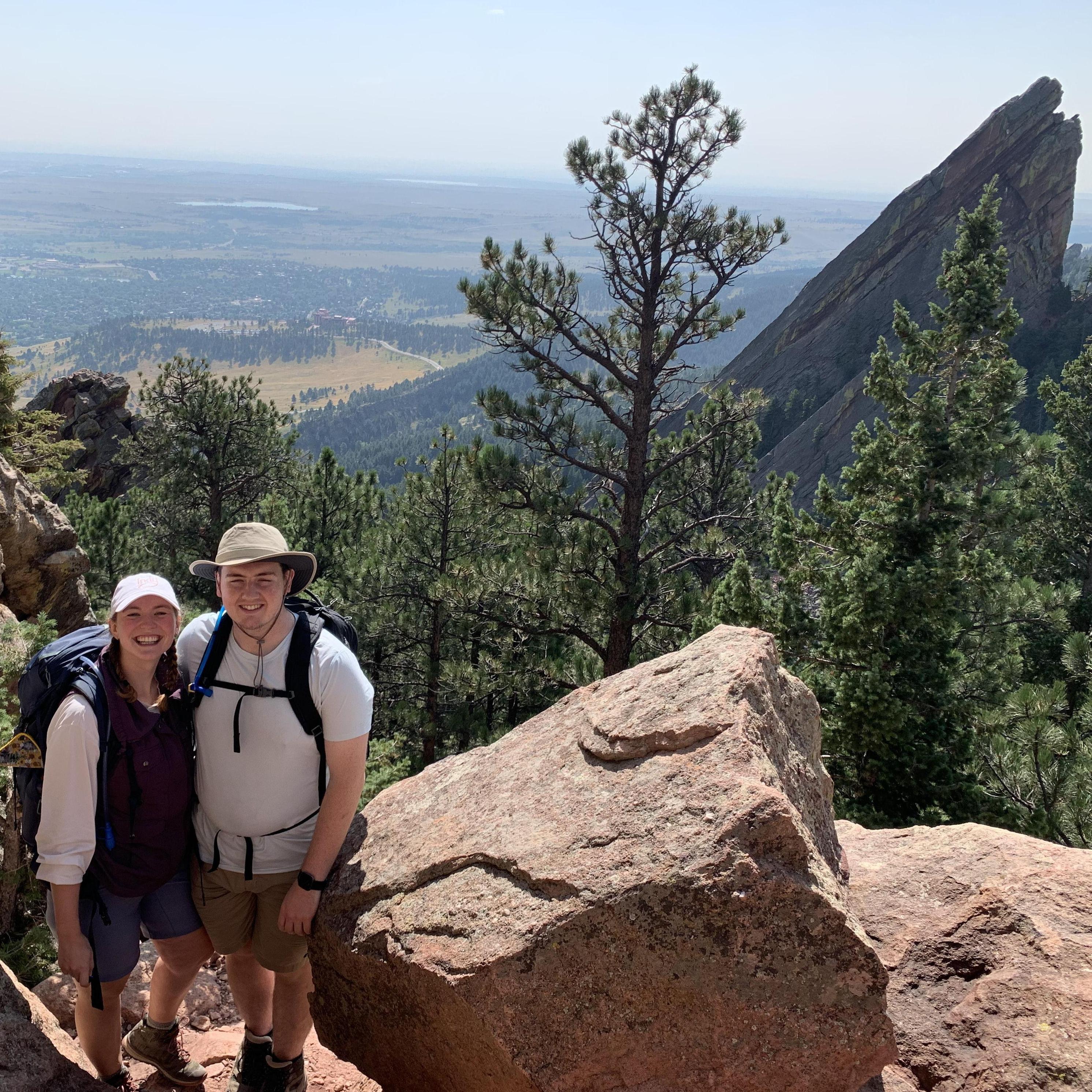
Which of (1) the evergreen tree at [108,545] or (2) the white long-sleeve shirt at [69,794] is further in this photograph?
(1) the evergreen tree at [108,545]

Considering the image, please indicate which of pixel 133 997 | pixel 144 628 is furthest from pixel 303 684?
pixel 133 997

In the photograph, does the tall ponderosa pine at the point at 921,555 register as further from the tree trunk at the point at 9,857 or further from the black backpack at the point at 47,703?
the black backpack at the point at 47,703

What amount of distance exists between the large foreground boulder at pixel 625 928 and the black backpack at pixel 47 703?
1372mm

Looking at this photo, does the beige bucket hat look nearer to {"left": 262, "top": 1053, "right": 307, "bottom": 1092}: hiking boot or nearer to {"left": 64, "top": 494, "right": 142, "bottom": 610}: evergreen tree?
{"left": 262, "top": 1053, "right": 307, "bottom": 1092}: hiking boot

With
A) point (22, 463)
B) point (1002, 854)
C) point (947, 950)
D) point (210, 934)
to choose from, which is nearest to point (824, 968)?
point (947, 950)

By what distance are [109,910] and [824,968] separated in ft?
9.41

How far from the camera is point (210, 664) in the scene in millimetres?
3572

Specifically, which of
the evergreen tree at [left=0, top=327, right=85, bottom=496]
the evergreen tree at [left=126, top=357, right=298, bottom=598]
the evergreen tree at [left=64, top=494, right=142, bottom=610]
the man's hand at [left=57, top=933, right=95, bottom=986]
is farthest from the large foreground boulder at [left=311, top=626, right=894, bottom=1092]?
the evergreen tree at [left=126, top=357, right=298, bottom=598]

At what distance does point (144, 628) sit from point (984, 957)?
3950 mm

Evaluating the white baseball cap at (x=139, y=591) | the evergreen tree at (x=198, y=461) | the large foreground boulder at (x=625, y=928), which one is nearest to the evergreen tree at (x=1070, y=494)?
the evergreen tree at (x=198, y=461)

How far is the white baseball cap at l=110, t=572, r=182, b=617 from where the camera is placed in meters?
3.34

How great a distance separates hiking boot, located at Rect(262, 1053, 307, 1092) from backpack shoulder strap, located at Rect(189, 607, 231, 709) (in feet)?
5.80

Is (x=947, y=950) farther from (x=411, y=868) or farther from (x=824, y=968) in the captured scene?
(x=411, y=868)

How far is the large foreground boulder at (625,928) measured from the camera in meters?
3.22
